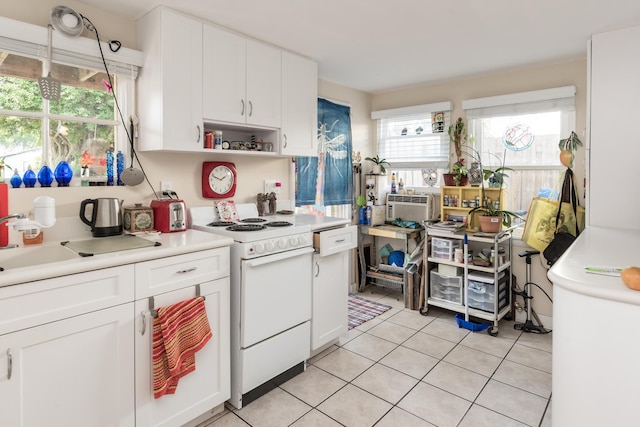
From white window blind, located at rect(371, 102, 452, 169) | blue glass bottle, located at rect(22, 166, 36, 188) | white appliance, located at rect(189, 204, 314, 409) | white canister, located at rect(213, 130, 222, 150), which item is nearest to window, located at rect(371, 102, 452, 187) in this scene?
white window blind, located at rect(371, 102, 452, 169)

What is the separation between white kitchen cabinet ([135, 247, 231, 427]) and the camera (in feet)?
5.85

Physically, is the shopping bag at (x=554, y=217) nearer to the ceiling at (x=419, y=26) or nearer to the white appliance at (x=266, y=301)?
the ceiling at (x=419, y=26)

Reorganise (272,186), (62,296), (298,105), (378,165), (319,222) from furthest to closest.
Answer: (378,165)
(272,186)
(298,105)
(319,222)
(62,296)

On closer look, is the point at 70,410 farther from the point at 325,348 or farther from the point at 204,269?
the point at 325,348

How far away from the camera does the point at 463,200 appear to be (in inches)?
147

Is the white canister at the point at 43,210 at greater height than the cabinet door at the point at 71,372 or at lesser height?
greater

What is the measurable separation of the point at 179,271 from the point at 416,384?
65.9 inches

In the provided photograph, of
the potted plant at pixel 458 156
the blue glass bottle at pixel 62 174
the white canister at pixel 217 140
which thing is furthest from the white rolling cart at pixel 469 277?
the blue glass bottle at pixel 62 174

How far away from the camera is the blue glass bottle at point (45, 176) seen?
6.83 feet

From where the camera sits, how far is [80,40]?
2131mm

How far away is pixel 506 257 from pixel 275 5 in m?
2.91

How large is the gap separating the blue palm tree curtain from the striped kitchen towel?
73.9 inches

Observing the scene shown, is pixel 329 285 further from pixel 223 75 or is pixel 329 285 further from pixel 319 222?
pixel 223 75

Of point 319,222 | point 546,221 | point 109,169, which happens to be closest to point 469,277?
point 546,221
